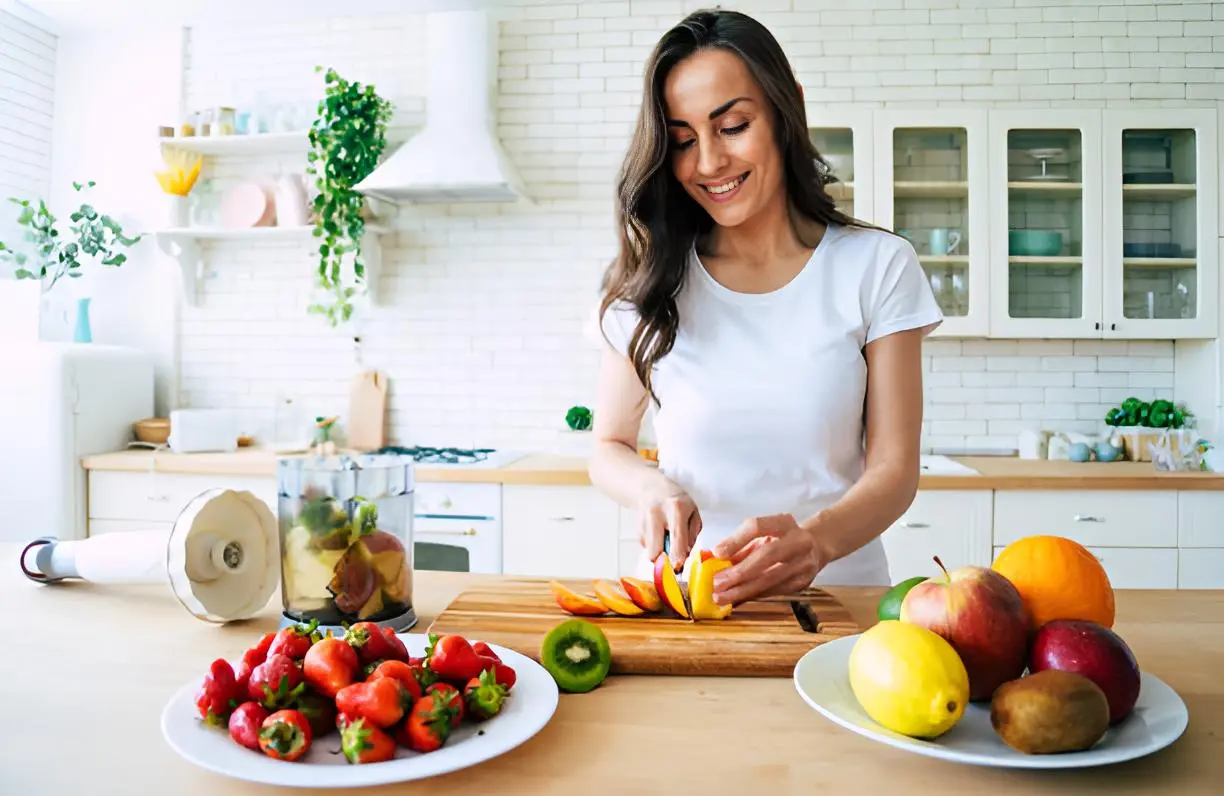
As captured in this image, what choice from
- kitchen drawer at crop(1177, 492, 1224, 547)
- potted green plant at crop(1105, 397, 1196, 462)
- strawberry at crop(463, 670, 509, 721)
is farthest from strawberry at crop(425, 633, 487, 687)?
potted green plant at crop(1105, 397, 1196, 462)

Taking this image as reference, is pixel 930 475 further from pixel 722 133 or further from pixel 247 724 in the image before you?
pixel 247 724

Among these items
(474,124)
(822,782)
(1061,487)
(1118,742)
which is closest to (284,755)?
(822,782)

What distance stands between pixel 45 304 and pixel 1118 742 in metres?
4.45

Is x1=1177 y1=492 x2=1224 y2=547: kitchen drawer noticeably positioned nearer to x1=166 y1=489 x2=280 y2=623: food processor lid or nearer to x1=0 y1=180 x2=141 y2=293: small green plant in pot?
x1=166 y1=489 x2=280 y2=623: food processor lid

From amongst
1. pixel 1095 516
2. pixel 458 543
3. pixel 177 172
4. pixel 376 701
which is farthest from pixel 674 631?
pixel 177 172

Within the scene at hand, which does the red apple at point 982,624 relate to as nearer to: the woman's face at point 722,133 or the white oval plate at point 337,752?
the white oval plate at point 337,752

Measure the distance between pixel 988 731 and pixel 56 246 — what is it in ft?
13.9

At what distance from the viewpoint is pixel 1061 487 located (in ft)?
10.2

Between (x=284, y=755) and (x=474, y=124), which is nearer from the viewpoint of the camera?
(x=284, y=755)

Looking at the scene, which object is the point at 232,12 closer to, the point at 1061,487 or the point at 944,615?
A: the point at 1061,487

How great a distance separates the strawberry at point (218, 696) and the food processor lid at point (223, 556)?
420mm

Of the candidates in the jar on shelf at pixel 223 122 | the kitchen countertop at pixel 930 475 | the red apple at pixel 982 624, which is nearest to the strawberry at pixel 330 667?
the red apple at pixel 982 624

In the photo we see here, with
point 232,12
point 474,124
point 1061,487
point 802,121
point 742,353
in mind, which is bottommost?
point 1061,487

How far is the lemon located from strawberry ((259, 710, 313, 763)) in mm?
487
